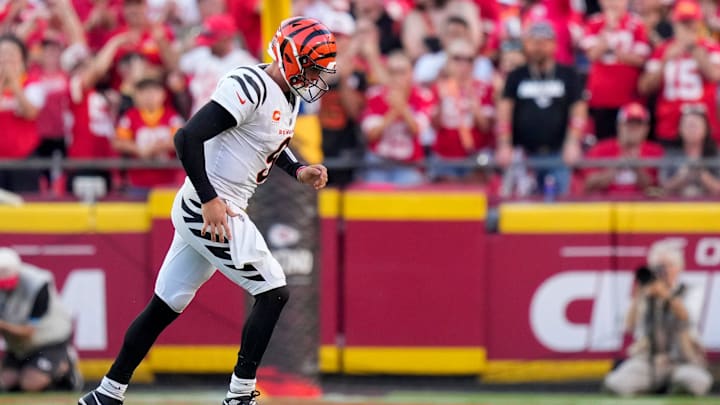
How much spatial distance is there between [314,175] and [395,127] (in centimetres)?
489

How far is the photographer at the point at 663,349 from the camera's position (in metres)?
10.1

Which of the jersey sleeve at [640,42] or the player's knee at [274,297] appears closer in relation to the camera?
the player's knee at [274,297]

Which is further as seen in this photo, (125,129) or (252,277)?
(125,129)

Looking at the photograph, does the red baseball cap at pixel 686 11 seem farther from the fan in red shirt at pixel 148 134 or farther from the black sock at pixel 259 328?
the black sock at pixel 259 328

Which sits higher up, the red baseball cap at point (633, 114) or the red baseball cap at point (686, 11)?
the red baseball cap at point (686, 11)

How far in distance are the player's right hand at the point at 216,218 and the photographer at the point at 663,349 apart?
15.8ft

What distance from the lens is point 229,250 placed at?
654 centimetres

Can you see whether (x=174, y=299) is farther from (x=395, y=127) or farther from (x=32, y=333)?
(x=395, y=127)

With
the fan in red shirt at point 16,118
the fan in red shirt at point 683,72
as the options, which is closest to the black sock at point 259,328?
the fan in red shirt at point 16,118

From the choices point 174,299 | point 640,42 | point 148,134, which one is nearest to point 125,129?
point 148,134

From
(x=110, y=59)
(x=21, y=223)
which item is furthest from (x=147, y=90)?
(x=21, y=223)

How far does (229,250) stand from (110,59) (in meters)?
5.99

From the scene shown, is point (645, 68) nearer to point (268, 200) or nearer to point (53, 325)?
point (268, 200)

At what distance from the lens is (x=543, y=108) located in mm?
11320
